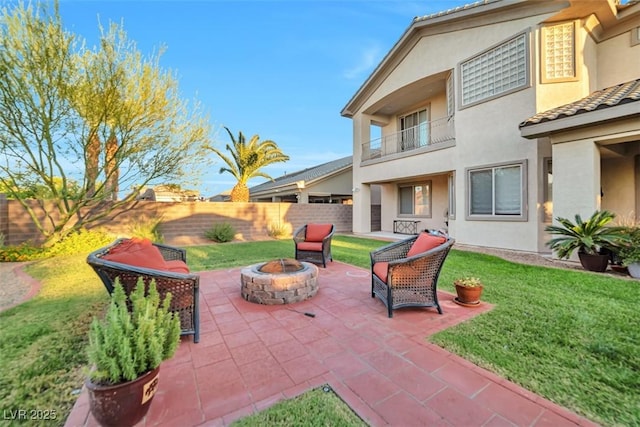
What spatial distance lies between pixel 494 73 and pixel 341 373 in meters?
10.8

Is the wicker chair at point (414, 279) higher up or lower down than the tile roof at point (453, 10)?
lower down

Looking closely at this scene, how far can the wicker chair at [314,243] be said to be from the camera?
7.31 m

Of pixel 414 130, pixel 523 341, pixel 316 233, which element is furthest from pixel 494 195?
pixel 523 341

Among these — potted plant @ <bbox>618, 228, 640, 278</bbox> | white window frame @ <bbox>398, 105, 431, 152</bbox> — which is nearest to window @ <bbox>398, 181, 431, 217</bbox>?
white window frame @ <bbox>398, 105, 431, 152</bbox>

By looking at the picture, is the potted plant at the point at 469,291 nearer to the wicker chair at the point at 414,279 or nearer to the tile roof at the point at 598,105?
the wicker chair at the point at 414,279

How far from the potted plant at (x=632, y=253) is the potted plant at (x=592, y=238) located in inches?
4.6

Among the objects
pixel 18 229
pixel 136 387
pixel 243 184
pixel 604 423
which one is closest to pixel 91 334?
pixel 136 387

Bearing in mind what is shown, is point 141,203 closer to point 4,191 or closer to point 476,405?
point 4,191

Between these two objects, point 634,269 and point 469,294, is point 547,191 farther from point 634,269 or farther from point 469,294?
point 469,294

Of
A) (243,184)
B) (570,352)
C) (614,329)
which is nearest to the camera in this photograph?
(570,352)

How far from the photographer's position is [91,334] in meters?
1.96

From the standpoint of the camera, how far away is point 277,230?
1476 cm

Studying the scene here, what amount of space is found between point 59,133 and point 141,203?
4.46 meters

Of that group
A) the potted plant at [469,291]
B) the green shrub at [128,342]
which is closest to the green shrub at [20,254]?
the green shrub at [128,342]
